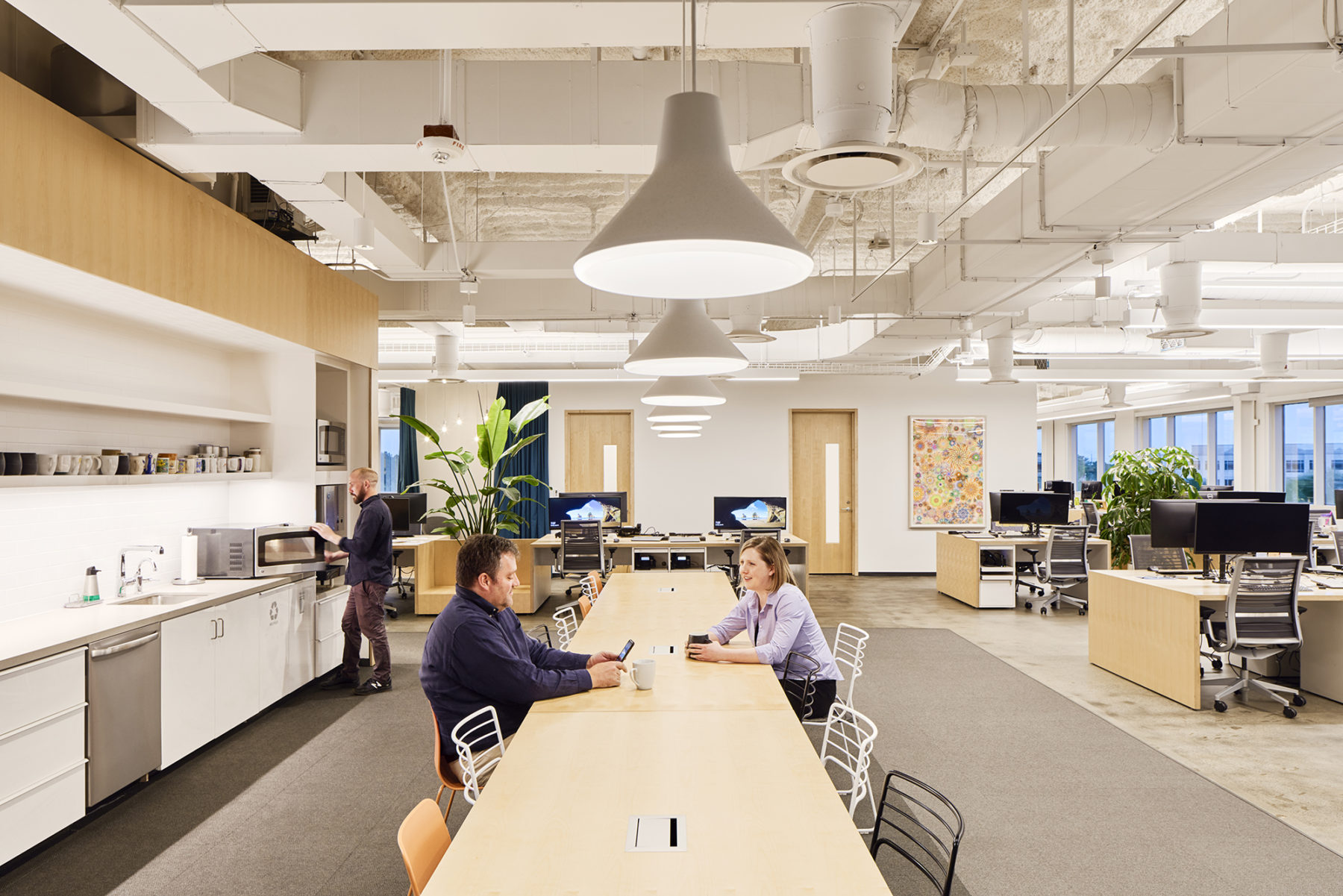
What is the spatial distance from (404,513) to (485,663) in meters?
7.03

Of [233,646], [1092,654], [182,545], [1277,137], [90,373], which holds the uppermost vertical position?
[1277,137]

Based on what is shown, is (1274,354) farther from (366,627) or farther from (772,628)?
(366,627)

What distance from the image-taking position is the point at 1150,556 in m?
6.91

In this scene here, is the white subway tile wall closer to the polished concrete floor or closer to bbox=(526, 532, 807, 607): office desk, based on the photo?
the polished concrete floor

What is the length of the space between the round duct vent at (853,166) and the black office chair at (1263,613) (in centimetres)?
441

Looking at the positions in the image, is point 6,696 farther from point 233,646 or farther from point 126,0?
point 126,0

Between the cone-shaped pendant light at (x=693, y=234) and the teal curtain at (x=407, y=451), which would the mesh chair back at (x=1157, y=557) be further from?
the teal curtain at (x=407, y=451)

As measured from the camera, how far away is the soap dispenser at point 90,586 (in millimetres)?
4445

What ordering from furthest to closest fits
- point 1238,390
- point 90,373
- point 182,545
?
point 1238,390 → point 182,545 → point 90,373

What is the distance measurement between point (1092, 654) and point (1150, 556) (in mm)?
1003

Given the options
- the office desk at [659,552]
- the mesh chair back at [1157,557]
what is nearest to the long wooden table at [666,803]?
the mesh chair back at [1157,557]

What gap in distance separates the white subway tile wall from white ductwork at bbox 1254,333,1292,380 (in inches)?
435

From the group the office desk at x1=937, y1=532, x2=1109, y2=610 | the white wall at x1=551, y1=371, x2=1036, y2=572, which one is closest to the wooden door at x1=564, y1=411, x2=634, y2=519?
the white wall at x1=551, y1=371, x2=1036, y2=572

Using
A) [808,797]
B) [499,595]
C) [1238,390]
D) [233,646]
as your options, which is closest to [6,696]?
[233,646]
